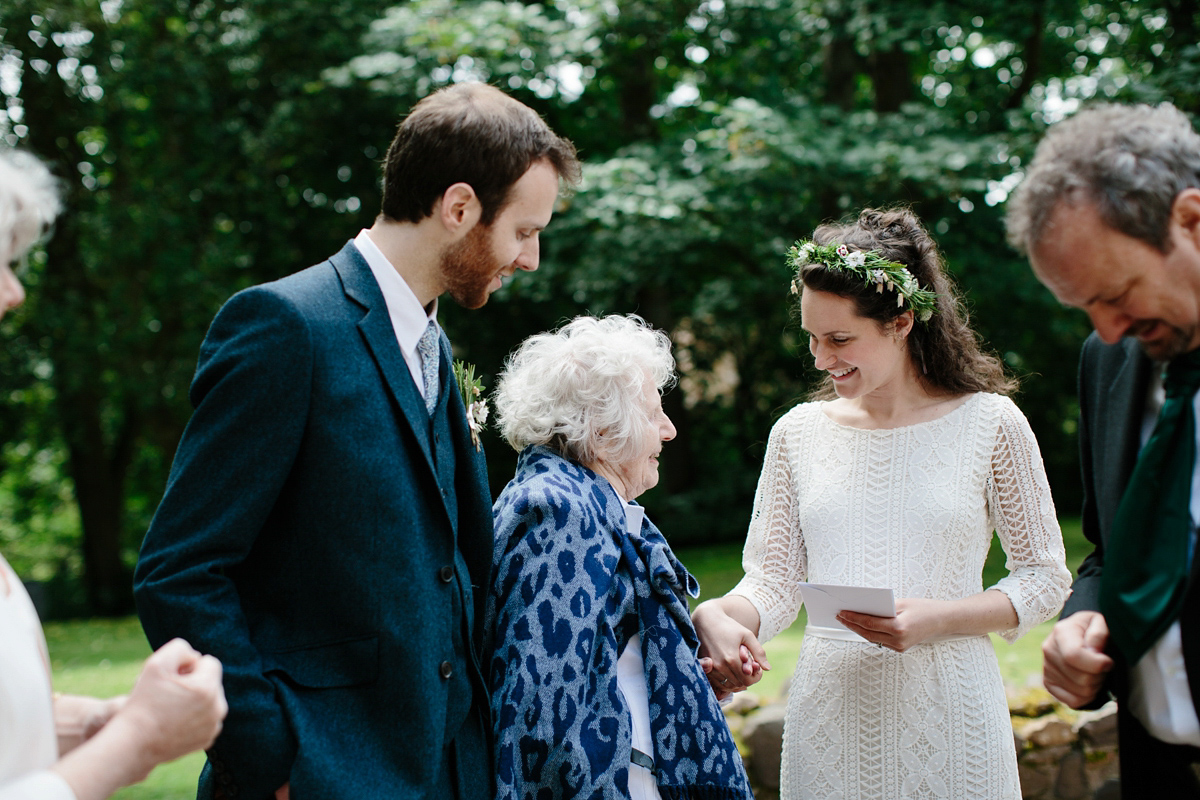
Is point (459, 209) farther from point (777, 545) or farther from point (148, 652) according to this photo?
point (148, 652)

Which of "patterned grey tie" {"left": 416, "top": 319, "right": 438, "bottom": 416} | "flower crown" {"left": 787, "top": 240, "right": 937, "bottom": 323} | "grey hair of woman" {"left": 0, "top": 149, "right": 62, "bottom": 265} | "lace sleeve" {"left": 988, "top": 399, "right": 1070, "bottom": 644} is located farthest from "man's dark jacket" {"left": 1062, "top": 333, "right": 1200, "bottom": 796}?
"grey hair of woman" {"left": 0, "top": 149, "right": 62, "bottom": 265}

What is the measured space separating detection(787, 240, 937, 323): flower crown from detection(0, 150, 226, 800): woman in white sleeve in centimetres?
201

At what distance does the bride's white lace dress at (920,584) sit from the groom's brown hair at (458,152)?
135 centimetres

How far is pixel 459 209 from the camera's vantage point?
216cm

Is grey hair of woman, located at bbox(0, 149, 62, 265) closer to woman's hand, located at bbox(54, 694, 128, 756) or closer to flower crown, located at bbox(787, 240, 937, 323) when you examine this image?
woman's hand, located at bbox(54, 694, 128, 756)

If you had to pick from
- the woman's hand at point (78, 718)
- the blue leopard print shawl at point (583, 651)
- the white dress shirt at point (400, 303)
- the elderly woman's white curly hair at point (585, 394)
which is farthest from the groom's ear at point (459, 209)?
the woman's hand at point (78, 718)

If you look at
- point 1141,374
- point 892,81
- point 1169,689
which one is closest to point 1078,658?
point 1169,689

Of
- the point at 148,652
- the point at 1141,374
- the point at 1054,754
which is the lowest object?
the point at 148,652

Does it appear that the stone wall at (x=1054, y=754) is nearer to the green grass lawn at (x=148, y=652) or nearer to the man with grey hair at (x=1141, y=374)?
the green grass lawn at (x=148, y=652)

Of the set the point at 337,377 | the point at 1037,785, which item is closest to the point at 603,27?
the point at 1037,785

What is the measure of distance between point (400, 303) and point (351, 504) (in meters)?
0.47

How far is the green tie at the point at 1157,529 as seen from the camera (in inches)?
65.0

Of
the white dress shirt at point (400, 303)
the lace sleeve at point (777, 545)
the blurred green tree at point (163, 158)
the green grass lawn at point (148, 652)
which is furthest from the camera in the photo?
the blurred green tree at point (163, 158)

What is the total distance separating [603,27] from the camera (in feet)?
34.7
